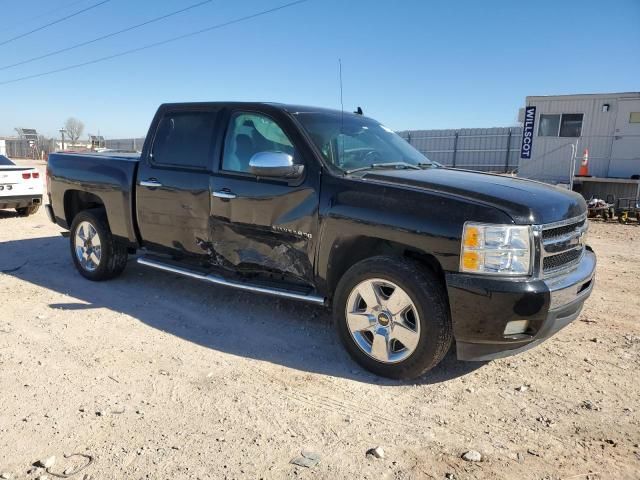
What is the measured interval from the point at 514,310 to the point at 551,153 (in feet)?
45.6

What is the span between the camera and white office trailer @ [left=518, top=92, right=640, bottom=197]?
1401 centimetres

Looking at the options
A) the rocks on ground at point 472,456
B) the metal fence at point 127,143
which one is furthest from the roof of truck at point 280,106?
the metal fence at point 127,143

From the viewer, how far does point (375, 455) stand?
268cm

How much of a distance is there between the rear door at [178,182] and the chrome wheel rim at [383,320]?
1726 mm

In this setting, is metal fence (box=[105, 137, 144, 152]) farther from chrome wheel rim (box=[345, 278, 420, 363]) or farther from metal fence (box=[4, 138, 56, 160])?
chrome wheel rim (box=[345, 278, 420, 363])

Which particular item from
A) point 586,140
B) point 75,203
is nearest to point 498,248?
point 75,203

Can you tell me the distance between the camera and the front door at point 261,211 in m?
3.96

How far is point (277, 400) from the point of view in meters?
3.24

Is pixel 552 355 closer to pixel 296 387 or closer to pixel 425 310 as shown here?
pixel 425 310

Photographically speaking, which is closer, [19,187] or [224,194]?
[224,194]

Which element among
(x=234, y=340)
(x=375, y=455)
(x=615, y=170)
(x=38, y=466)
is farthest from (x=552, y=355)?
(x=615, y=170)

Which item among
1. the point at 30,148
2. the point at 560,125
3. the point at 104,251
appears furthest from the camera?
the point at 30,148

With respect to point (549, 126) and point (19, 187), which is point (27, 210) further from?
point (549, 126)

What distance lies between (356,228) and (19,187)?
30.7 feet
